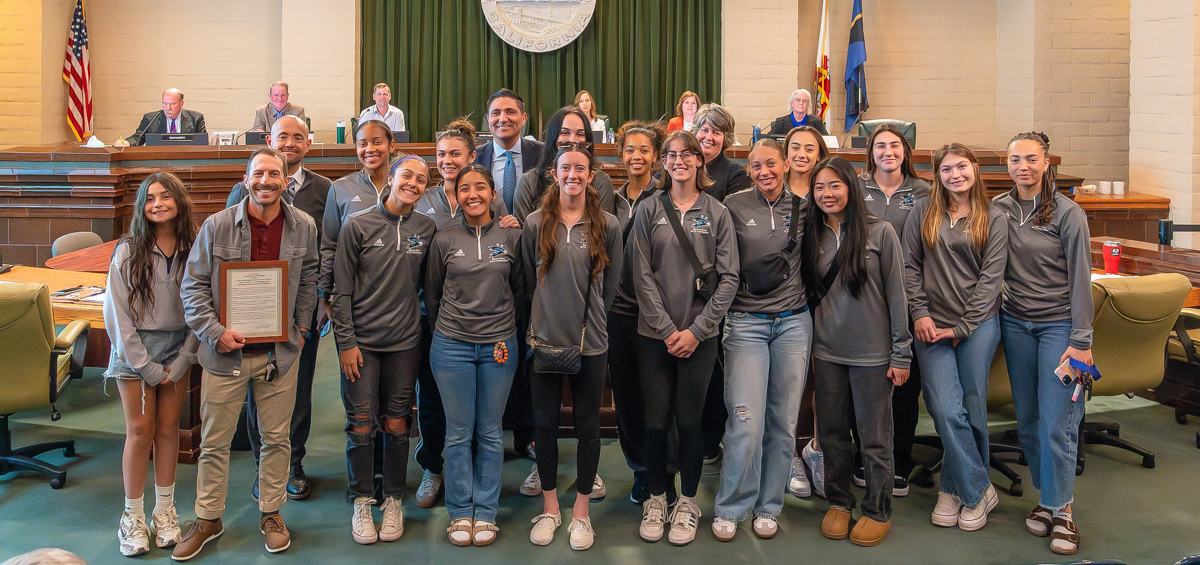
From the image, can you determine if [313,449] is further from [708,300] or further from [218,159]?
[218,159]

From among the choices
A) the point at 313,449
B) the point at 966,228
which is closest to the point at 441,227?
the point at 313,449

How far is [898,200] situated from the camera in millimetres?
3840

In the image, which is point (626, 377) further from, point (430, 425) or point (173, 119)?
point (173, 119)

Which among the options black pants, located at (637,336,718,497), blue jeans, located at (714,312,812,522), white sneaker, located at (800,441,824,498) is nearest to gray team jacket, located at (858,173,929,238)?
blue jeans, located at (714,312,812,522)

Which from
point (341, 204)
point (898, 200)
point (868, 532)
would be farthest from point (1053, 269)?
point (341, 204)

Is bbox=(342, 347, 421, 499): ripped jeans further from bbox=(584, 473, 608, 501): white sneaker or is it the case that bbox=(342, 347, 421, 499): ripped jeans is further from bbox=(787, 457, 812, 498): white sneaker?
bbox=(787, 457, 812, 498): white sneaker

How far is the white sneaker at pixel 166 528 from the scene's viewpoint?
3.45 metres

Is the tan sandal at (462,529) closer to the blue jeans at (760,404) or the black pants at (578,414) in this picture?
the black pants at (578,414)

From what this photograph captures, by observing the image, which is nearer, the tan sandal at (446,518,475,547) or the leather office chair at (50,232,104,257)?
the tan sandal at (446,518,475,547)

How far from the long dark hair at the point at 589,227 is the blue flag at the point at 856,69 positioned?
275 inches

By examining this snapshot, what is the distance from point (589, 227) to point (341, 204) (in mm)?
1051

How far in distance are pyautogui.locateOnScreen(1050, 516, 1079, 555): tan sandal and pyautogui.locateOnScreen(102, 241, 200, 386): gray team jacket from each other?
10.4ft

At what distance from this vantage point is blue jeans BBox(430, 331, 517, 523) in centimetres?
348

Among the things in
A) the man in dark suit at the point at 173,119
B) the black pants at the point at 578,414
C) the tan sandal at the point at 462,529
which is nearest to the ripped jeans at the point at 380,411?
the tan sandal at the point at 462,529
